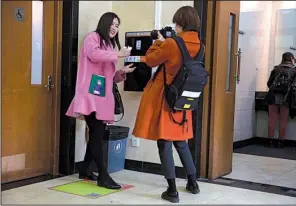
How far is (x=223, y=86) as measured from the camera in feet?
10.8

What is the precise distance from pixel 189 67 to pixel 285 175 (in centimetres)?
171

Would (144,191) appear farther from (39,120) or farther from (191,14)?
(191,14)

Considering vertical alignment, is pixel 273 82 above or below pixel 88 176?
above

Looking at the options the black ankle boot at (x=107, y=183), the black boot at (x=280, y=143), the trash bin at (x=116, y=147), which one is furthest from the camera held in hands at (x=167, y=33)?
the black boot at (x=280, y=143)

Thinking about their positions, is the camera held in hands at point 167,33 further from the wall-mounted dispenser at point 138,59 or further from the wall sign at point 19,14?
the wall sign at point 19,14

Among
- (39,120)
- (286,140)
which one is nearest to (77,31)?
(39,120)

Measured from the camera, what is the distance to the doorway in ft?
9.76

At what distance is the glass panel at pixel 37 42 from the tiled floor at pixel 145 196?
855 millimetres

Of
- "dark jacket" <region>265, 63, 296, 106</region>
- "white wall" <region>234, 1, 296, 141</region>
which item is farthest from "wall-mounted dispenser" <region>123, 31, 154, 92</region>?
"white wall" <region>234, 1, 296, 141</region>

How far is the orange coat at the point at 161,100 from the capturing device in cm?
254

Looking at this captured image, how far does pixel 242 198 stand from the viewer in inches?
109

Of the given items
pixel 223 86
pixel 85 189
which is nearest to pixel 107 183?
pixel 85 189

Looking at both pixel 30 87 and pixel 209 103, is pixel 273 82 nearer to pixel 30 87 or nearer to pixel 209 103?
pixel 209 103

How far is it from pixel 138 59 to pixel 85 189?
1.21 metres
